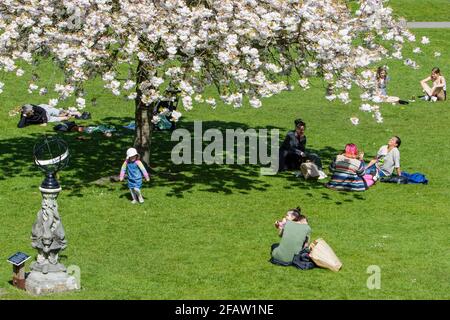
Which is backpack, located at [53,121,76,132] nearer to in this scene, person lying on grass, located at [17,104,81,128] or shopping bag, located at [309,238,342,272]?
person lying on grass, located at [17,104,81,128]

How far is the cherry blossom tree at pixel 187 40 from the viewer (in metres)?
22.8

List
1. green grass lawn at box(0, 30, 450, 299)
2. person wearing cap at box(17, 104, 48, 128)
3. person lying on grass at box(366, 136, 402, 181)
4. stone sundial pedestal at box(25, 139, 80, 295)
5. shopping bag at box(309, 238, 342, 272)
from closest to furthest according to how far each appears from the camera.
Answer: stone sundial pedestal at box(25, 139, 80, 295) → green grass lawn at box(0, 30, 450, 299) → shopping bag at box(309, 238, 342, 272) → person lying on grass at box(366, 136, 402, 181) → person wearing cap at box(17, 104, 48, 128)

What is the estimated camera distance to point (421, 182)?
2686 centimetres

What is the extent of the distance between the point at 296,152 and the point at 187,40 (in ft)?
21.4

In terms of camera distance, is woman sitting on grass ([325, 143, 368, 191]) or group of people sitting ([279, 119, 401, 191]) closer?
woman sitting on grass ([325, 143, 368, 191])

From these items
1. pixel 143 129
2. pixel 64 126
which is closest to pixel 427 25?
pixel 64 126

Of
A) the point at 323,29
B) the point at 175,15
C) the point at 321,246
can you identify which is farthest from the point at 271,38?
the point at 321,246

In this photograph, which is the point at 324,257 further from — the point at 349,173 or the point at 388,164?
the point at 388,164

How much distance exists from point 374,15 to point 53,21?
8.57 metres

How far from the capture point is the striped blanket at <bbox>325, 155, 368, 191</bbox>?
25.8m

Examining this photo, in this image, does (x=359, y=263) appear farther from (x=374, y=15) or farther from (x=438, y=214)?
(x=374, y=15)

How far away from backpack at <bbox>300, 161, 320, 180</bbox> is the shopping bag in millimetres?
8365

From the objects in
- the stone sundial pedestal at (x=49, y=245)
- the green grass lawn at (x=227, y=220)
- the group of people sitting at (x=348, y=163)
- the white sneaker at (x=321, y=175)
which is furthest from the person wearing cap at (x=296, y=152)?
the stone sundial pedestal at (x=49, y=245)

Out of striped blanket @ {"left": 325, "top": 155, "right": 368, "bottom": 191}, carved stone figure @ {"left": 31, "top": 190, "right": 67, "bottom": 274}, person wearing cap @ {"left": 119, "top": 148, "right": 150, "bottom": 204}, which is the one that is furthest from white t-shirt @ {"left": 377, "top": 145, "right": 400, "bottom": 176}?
carved stone figure @ {"left": 31, "top": 190, "right": 67, "bottom": 274}
